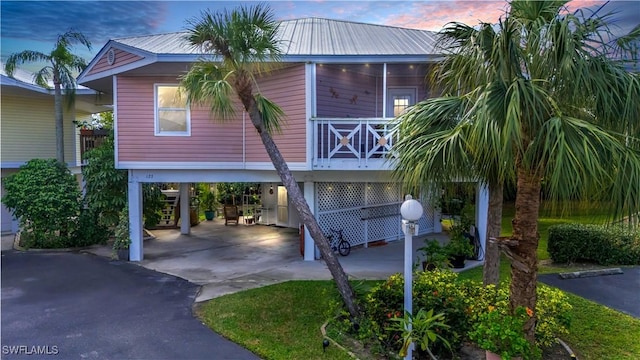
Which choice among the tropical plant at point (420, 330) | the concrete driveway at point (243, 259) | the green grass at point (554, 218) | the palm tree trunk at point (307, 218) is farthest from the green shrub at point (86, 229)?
the green grass at point (554, 218)

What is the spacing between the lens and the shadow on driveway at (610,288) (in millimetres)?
7176

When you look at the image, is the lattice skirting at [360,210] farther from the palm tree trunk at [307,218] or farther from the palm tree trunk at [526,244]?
the palm tree trunk at [526,244]

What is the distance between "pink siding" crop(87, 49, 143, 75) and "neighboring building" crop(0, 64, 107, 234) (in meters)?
5.61

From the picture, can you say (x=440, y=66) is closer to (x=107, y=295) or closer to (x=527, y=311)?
(x=527, y=311)

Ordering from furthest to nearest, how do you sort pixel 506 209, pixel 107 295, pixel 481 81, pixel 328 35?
pixel 506 209
pixel 328 35
pixel 107 295
pixel 481 81

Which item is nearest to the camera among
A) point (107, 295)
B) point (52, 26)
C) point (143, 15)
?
point (107, 295)

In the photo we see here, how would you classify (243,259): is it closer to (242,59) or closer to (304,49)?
(304,49)

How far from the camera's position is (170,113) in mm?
10750

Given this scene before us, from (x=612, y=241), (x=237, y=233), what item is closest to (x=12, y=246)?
(x=237, y=233)

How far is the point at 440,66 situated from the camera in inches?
236

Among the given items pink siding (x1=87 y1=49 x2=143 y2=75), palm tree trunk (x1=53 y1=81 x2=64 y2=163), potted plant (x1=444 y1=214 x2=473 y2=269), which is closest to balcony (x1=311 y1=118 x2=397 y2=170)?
potted plant (x1=444 y1=214 x2=473 y2=269)

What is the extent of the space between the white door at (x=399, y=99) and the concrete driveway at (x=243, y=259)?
14.5ft

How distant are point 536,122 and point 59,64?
50.7 ft

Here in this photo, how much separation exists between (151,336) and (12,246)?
995 centimetres
